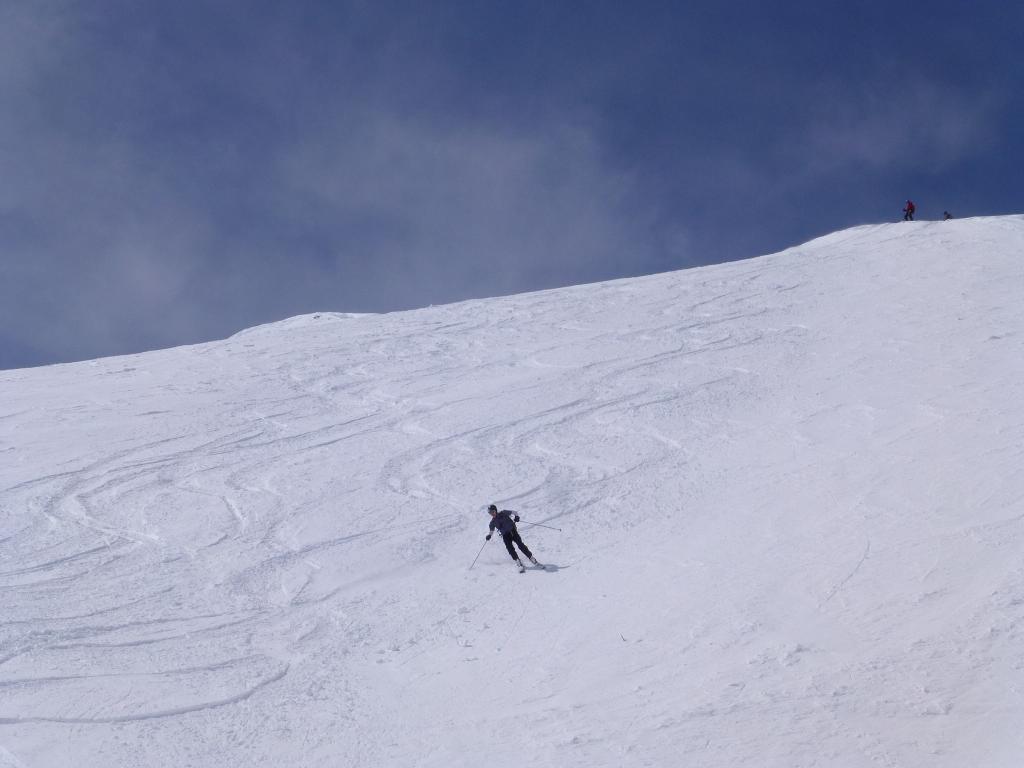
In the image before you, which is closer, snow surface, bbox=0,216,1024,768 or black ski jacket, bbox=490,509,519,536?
snow surface, bbox=0,216,1024,768

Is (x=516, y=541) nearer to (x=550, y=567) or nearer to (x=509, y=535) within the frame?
(x=509, y=535)

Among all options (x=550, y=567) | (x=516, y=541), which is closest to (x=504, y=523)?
(x=516, y=541)

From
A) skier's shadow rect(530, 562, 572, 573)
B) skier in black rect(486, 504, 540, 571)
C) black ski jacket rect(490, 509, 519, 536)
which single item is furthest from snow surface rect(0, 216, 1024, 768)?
black ski jacket rect(490, 509, 519, 536)

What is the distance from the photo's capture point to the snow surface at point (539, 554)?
29.2 feet

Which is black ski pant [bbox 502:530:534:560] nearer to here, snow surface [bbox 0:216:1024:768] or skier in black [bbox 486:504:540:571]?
skier in black [bbox 486:504:540:571]

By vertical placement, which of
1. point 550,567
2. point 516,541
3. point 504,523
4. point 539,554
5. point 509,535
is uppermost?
point 504,523

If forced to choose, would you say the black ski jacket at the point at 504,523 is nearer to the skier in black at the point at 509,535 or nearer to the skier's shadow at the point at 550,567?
the skier in black at the point at 509,535

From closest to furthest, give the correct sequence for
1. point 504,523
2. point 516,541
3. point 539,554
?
1. point 516,541
2. point 504,523
3. point 539,554

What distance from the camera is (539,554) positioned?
13953 millimetres

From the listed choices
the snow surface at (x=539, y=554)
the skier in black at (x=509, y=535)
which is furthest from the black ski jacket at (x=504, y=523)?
the snow surface at (x=539, y=554)

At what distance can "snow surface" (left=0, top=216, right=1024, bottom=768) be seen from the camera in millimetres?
8906

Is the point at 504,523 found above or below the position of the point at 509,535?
above

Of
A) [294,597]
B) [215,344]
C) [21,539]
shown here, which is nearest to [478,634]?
[294,597]

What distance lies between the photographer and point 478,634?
11344 millimetres
